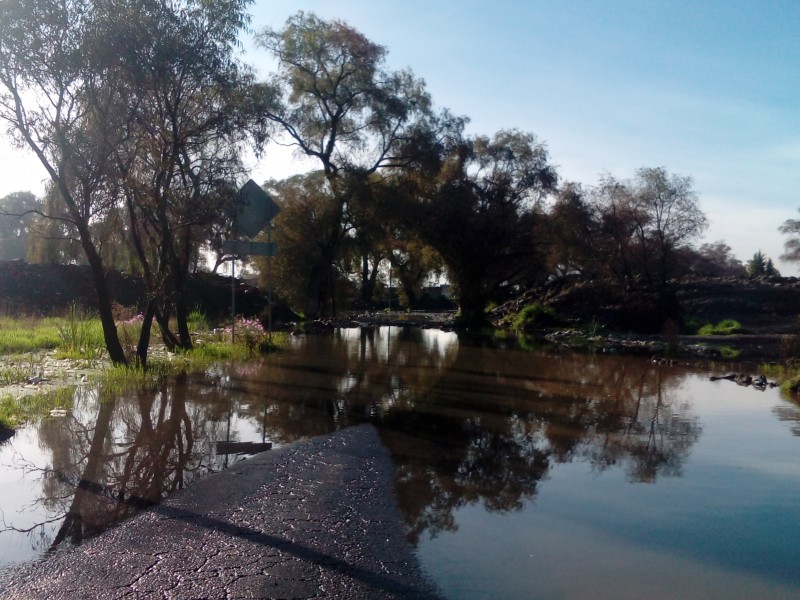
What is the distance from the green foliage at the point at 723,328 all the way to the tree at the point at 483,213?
10.1 m

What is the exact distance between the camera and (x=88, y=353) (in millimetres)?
15945

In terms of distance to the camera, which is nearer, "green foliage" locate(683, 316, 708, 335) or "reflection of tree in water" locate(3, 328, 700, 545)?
"reflection of tree in water" locate(3, 328, 700, 545)

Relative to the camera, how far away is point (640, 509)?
21.9 feet

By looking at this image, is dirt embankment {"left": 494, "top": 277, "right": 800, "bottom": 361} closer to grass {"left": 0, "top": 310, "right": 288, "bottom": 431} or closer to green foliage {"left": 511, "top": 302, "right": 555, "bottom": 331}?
green foliage {"left": 511, "top": 302, "right": 555, "bottom": 331}

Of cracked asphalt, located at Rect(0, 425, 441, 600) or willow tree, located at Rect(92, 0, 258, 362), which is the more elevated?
willow tree, located at Rect(92, 0, 258, 362)

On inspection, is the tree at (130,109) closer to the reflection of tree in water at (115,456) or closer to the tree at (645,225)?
the reflection of tree in water at (115,456)

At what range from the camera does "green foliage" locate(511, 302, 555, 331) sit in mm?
37281

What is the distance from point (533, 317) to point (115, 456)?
103 ft

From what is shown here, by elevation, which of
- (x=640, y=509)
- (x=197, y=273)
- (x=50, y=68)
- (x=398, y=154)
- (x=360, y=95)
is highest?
(x=360, y=95)

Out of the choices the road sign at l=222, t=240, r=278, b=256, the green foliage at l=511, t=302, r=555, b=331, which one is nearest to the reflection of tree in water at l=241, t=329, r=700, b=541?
the road sign at l=222, t=240, r=278, b=256

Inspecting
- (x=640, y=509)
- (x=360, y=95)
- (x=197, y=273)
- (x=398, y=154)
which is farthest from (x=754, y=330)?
(x=640, y=509)

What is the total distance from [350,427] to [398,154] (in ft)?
92.1

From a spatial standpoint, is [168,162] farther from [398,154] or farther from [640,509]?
[398,154]

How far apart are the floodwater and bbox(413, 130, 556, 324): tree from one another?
2178 centimetres
